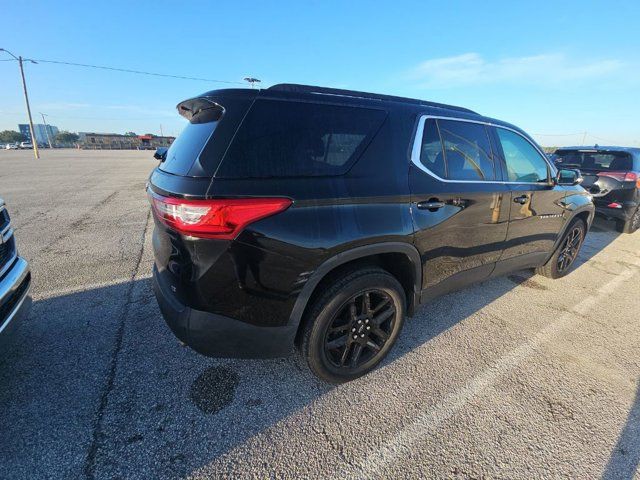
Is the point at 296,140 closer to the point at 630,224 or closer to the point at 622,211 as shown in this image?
the point at 622,211

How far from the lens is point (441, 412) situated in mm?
2107

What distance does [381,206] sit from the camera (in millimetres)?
2072

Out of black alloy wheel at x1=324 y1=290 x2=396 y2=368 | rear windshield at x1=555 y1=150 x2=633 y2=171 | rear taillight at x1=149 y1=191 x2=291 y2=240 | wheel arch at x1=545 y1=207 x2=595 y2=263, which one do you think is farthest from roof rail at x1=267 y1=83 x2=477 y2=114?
rear windshield at x1=555 y1=150 x2=633 y2=171

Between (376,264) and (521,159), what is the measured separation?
215 centimetres

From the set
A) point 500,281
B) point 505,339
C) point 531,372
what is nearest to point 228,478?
point 531,372

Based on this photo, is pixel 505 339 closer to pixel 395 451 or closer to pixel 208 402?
pixel 395 451

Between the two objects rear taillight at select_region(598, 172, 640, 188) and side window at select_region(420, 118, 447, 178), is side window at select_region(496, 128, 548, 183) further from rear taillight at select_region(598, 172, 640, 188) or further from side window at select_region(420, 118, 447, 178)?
rear taillight at select_region(598, 172, 640, 188)

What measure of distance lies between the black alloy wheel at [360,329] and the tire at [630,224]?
733 centimetres

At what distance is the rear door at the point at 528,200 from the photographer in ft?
10.2

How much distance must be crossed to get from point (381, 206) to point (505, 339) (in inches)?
74.8

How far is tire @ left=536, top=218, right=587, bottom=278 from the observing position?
13.4ft

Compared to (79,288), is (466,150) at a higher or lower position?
higher

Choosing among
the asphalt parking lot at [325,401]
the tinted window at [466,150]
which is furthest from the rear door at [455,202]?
the asphalt parking lot at [325,401]

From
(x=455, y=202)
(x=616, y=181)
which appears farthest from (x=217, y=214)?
(x=616, y=181)
